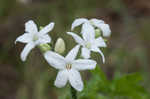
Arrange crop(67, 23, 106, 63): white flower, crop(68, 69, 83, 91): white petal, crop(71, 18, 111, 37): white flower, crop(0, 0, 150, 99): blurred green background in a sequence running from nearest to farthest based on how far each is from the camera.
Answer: crop(68, 69, 83, 91): white petal < crop(67, 23, 106, 63): white flower < crop(71, 18, 111, 37): white flower < crop(0, 0, 150, 99): blurred green background

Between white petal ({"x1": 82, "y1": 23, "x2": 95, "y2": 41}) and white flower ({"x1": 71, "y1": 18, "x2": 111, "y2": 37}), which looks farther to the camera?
white flower ({"x1": 71, "y1": 18, "x2": 111, "y2": 37})

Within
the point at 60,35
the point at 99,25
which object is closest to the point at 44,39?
the point at 99,25

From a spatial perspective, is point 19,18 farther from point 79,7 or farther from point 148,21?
point 148,21

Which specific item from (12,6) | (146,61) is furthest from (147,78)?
(12,6)

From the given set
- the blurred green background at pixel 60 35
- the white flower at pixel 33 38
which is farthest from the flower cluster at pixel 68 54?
the blurred green background at pixel 60 35

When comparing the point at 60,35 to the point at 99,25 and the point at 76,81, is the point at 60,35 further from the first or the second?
the point at 76,81

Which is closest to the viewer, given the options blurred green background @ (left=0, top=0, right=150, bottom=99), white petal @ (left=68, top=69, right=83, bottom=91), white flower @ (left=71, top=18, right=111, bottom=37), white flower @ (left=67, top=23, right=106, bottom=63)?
white petal @ (left=68, top=69, right=83, bottom=91)

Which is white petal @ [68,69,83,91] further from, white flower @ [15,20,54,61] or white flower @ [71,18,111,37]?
white flower @ [71,18,111,37]

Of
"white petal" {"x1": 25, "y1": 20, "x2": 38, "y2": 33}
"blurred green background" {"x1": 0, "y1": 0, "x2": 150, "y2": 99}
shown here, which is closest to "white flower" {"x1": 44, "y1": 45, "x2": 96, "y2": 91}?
"white petal" {"x1": 25, "y1": 20, "x2": 38, "y2": 33}
